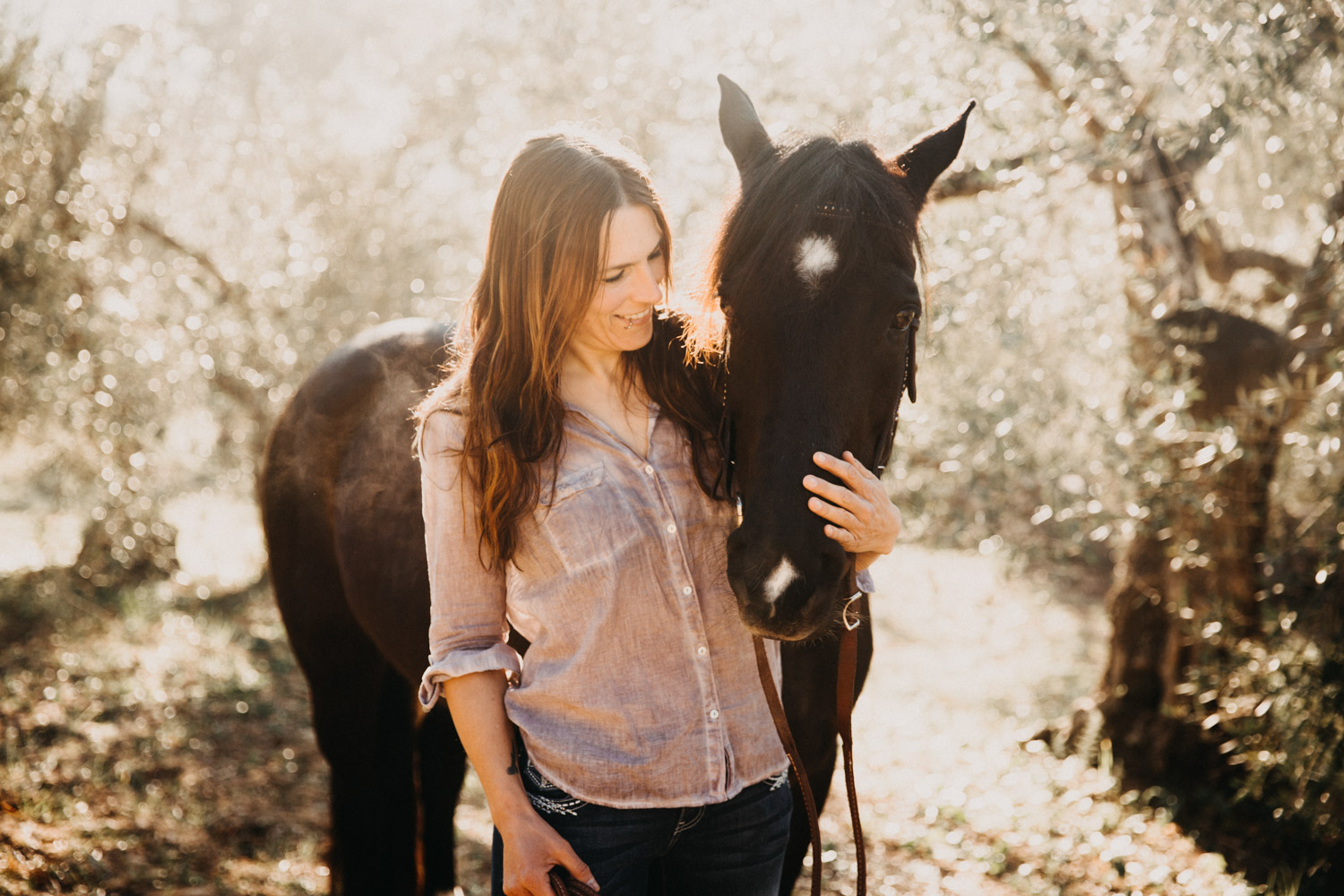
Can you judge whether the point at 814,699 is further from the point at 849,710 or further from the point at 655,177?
the point at 655,177

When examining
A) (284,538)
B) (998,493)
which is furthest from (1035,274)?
(284,538)

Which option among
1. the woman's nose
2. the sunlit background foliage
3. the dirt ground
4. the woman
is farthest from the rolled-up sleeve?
the dirt ground

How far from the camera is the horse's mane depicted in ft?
5.02

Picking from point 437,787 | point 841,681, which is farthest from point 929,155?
point 437,787

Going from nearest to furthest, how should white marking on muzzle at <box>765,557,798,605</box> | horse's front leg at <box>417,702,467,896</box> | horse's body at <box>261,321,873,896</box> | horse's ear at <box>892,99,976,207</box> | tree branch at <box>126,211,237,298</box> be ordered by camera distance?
white marking on muzzle at <box>765,557,798,605</box>
horse's ear at <box>892,99,976,207</box>
horse's body at <box>261,321,873,896</box>
horse's front leg at <box>417,702,467,896</box>
tree branch at <box>126,211,237,298</box>

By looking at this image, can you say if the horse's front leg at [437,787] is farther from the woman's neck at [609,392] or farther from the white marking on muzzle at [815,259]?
the white marking on muzzle at [815,259]

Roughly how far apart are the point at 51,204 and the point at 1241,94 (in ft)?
19.4

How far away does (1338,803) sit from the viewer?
3324 millimetres

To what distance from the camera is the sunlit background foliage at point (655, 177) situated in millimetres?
3426

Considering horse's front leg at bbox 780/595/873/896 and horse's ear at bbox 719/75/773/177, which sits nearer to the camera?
horse's ear at bbox 719/75/773/177

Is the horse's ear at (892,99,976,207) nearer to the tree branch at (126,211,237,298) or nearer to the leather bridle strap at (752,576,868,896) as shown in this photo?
the leather bridle strap at (752,576,868,896)

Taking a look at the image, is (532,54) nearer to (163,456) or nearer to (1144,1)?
(1144,1)

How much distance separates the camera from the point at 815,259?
4.96 ft

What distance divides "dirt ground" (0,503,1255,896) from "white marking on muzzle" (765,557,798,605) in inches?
114
